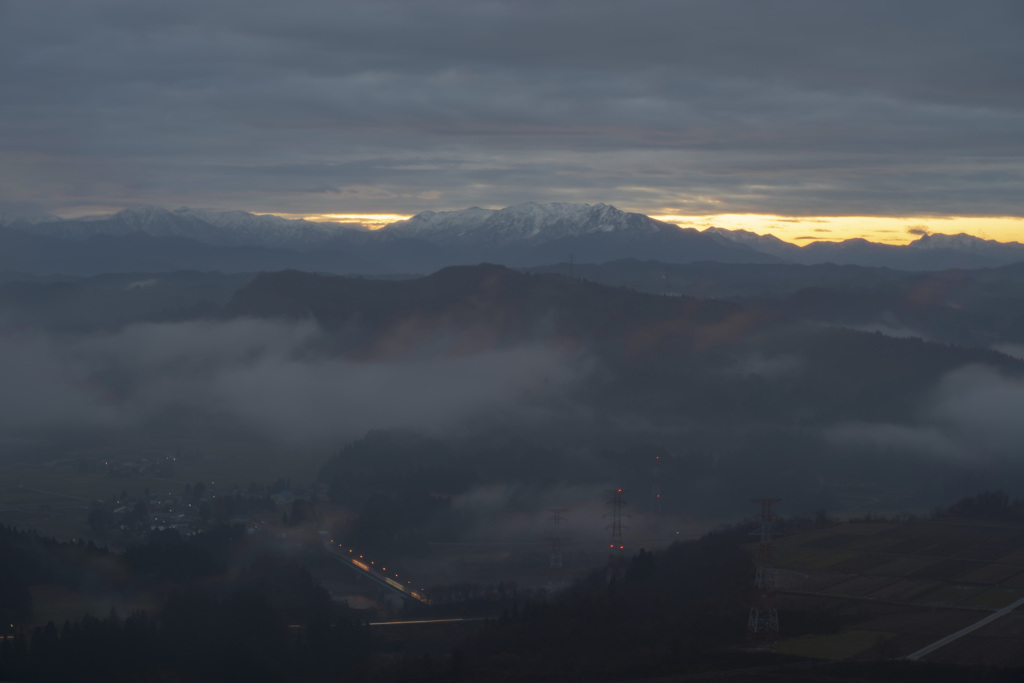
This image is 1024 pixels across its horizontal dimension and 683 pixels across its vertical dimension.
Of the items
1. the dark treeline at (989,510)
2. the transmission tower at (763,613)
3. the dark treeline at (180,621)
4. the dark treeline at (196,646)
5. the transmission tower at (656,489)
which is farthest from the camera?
the transmission tower at (656,489)

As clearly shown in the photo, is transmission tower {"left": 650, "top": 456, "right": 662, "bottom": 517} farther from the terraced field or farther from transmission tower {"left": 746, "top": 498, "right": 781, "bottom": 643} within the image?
transmission tower {"left": 746, "top": 498, "right": 781, "bottom": 643}

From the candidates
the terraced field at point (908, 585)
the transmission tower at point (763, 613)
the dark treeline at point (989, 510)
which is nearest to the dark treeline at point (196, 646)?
the transmission tower at point (763, 613)

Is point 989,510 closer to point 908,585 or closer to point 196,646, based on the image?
point 908,585

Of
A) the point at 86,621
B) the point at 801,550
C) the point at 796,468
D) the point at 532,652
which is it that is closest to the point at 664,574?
the point at 801,550

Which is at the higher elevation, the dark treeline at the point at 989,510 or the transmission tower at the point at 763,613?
the transmission tower at the point at 763,613

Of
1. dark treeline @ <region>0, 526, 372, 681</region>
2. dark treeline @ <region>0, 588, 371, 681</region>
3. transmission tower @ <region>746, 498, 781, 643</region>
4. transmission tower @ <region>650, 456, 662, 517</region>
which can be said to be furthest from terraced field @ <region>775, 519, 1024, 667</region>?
transmission tower @ <region>650, 456, 662, 517</region>

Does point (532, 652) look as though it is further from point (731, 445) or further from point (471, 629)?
point (731, 445)

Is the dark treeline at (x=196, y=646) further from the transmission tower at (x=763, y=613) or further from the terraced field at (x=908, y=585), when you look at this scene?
the terraced field at (x=908, y=585)

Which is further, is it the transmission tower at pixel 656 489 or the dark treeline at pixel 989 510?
the transmission tower at pixel 656 489
